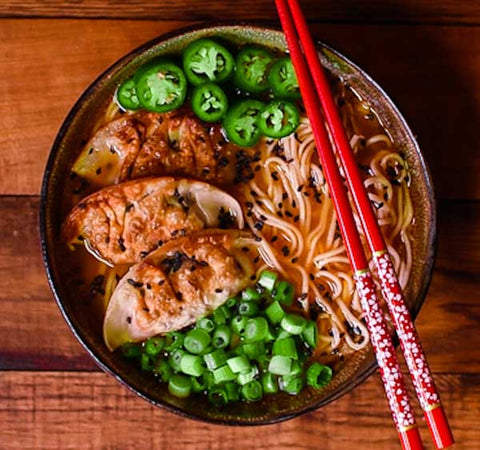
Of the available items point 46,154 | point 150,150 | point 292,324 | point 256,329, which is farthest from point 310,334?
point 46,154

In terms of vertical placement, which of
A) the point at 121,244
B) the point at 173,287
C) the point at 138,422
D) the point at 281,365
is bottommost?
the point at 138,422

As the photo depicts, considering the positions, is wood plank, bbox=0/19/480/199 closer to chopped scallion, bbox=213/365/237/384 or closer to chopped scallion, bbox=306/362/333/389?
chopped scallion, bbox=306/362/333/389

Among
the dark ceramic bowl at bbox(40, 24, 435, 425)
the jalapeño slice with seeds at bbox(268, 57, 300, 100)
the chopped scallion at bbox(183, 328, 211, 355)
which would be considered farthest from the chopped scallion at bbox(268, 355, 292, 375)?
the jalapeño slice with seeds at bbox(268, 57, 300, 100)

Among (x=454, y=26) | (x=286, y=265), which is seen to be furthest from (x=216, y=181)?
(x=454, y=26)

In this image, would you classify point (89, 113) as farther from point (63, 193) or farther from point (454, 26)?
point (454, 26)

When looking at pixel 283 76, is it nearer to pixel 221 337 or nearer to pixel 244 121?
pixel 244 121
